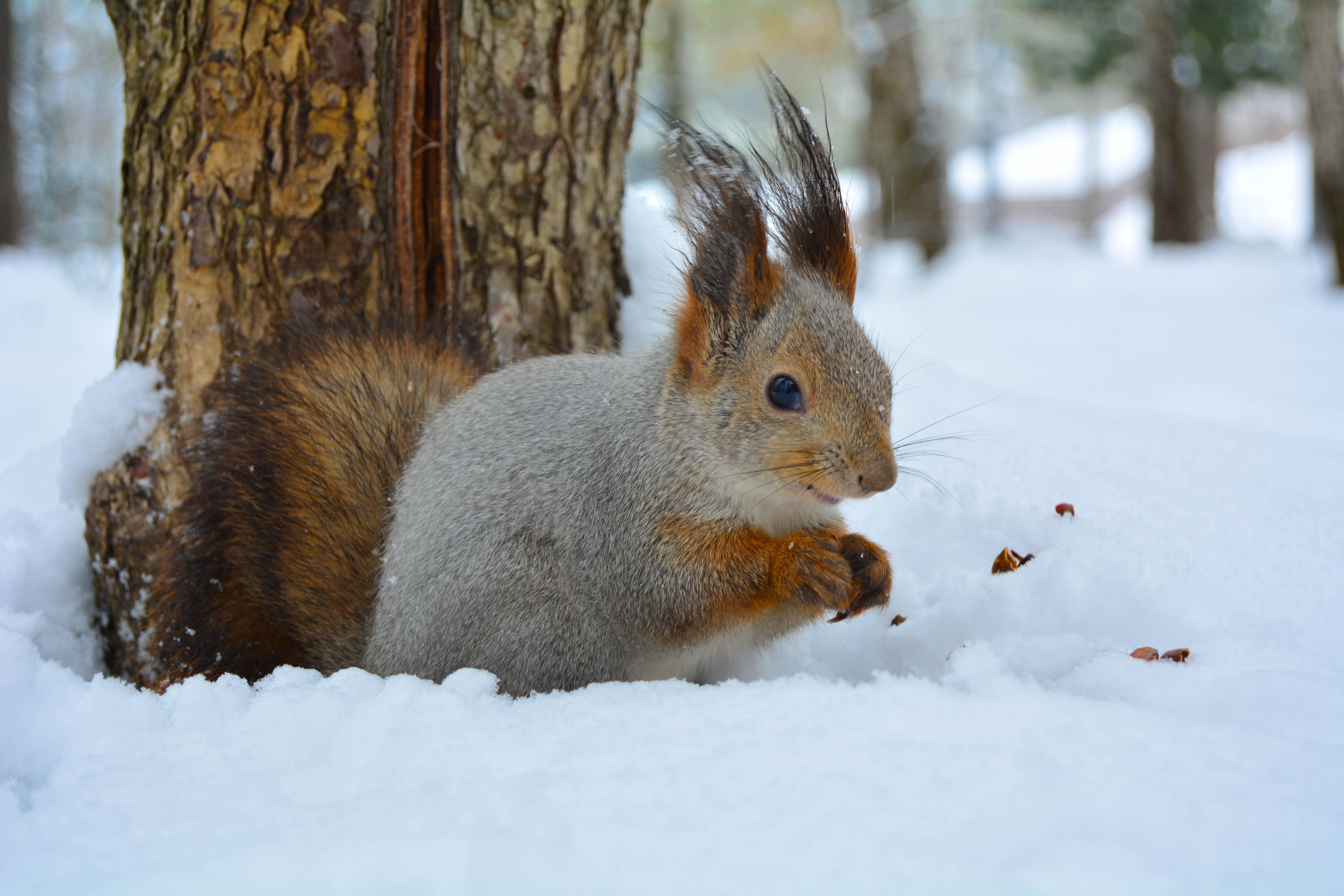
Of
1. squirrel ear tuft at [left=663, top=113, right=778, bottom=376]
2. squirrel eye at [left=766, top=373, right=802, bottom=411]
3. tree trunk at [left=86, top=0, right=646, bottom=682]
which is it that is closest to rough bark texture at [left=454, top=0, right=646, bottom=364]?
tree trunk at [left=86, top=0, right=646, bottom=682]

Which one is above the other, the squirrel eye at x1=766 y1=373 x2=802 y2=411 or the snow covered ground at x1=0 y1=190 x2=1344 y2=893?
the squirrel eye at x1=766 y1=373 x2=802 y2=411

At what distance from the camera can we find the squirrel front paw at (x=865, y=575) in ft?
5.50

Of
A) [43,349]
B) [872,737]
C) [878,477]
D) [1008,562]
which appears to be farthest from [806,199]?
[43,349]

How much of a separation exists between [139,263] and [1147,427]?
2.64 metres

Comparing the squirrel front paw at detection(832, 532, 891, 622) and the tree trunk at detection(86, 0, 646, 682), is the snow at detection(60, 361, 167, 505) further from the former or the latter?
the squirrel front paw at detection(832, 532, 891, 622)

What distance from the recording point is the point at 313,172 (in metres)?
2.17

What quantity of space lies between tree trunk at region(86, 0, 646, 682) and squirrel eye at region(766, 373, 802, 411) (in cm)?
85

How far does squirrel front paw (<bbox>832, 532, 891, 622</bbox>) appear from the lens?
66.1 inches

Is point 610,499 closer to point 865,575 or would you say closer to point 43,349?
point 865,575

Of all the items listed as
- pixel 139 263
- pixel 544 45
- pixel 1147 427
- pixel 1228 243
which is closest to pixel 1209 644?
pixel 1147 427

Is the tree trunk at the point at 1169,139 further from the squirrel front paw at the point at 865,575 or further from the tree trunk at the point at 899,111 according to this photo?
the squirrel front paw at the point at 865,575

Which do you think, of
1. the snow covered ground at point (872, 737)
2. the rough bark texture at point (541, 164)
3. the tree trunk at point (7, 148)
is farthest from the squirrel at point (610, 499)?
the tree trunk at point (7, 148)

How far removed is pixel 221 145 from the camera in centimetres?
211

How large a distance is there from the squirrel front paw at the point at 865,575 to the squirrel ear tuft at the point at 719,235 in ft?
1.41
